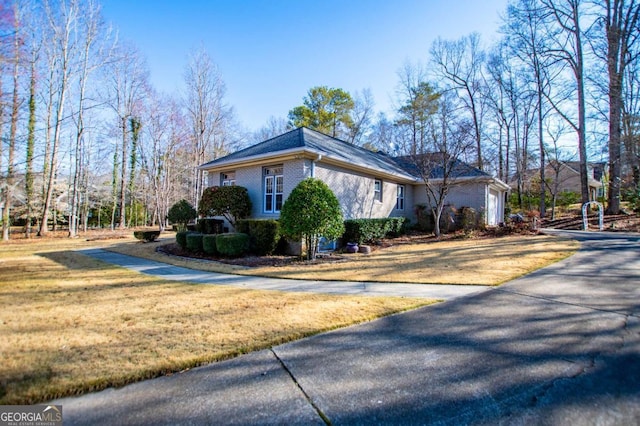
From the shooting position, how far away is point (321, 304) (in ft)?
15.2

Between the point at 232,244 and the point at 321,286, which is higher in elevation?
the point at 232,244

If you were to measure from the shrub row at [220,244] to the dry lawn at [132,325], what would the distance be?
3.48 meters

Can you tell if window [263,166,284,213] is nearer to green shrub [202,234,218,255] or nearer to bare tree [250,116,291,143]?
green shrub [202,234,218,255]

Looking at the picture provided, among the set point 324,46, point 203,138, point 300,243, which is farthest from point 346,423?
point 203,138

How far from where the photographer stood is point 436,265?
25.9ft

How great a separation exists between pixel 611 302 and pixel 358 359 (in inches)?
177

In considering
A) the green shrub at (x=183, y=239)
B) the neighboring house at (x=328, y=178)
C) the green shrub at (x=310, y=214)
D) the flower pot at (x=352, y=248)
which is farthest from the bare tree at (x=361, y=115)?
the green shrub at (x=310, y=214)

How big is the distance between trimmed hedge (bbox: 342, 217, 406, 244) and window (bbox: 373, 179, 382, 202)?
1.50 meters

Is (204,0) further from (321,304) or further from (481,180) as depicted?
(481,180)

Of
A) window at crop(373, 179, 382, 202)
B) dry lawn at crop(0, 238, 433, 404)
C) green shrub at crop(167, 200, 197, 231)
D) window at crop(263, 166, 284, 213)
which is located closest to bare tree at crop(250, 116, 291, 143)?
green shrub at crop(167, 200, 197, 231)

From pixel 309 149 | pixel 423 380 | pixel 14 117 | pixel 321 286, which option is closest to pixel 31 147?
pixel 14 117

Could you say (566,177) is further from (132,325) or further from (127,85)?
(127,85)

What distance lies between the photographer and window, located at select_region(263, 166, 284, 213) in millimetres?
11898

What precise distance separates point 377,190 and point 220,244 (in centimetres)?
851
